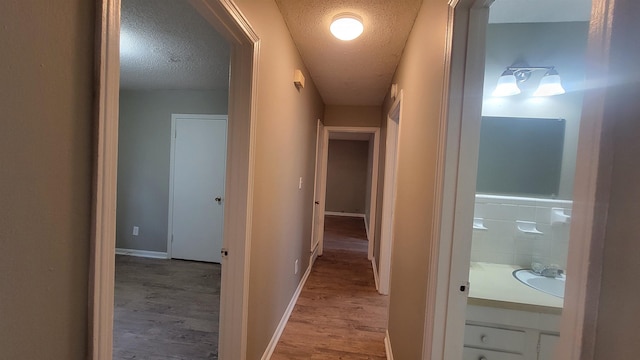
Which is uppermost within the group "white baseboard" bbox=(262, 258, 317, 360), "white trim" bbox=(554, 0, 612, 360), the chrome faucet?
"white trim" bbox=(554, 0, 612, 360)

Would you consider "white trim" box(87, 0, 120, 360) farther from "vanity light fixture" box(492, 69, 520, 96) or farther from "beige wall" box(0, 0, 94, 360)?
"vanity light fixture" box(492, 69, 520, 96)

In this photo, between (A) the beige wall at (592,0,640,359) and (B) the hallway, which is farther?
(B) the hallway

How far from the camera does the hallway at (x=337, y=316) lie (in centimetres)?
209

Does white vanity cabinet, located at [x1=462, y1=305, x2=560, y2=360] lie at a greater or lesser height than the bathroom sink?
lesser

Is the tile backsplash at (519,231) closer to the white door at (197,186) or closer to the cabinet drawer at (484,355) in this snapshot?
the cabinet drawer at (484,355)

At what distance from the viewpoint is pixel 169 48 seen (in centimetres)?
238

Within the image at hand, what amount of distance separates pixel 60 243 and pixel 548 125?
225 centimetres

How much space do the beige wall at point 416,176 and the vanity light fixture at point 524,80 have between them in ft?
1.83

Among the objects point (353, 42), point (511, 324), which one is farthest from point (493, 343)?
point (353, 42)

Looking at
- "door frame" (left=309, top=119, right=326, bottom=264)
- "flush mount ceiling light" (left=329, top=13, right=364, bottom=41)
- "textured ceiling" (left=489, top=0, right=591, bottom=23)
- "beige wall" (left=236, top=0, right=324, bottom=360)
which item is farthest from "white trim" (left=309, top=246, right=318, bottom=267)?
"textured ceiling" (left=489, top=0, right=591, bottom=23)

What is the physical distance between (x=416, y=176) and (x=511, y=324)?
822 mm

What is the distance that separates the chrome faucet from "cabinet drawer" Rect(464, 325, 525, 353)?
518 millimetres

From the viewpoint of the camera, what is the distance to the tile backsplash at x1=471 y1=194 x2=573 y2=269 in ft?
5.37

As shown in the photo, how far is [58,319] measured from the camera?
0.53m
